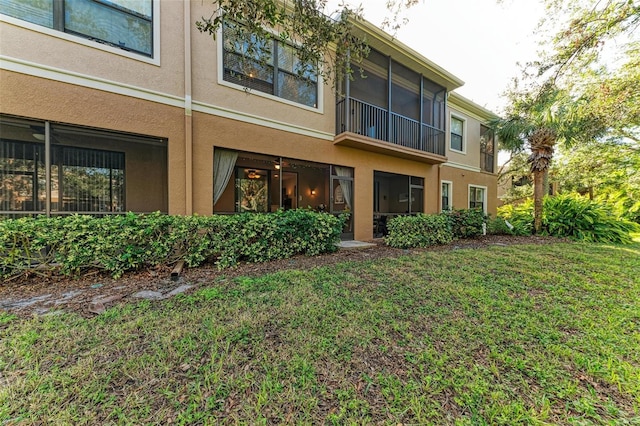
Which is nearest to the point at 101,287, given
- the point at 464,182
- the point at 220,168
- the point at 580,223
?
the point at 220,168

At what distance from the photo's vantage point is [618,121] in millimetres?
8906

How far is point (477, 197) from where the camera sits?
44.2 ft

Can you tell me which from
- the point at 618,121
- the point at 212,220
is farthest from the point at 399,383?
the point at 618,121

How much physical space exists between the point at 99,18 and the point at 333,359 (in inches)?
295

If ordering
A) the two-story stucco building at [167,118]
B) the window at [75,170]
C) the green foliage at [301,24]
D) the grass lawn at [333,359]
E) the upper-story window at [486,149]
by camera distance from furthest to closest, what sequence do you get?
the upper-story window at [486,149], the window at [75,170], the two-story stucco building at [167,118], the green foliage at [301,24], the grass lawn at [333,359]

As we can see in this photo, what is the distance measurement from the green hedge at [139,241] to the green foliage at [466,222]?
586 cm

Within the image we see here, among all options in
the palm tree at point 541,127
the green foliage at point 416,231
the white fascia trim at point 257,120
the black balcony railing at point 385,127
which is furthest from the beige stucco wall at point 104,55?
the palm tree at point 541,127

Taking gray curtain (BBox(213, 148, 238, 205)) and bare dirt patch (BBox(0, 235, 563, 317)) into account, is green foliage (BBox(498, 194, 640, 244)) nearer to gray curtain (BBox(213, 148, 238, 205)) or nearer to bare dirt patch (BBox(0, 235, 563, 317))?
bare dirt patch (BBox(0, 235, 563, 317))

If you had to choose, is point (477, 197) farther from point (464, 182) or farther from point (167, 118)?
point (167, 118)

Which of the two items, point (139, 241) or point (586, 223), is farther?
point (586, 223)

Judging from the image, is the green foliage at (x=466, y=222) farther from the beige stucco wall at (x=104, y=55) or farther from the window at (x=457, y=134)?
the beige stucco wall at (x=104, y=55)

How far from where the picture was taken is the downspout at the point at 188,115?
5.58 m

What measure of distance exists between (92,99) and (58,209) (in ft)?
8.67

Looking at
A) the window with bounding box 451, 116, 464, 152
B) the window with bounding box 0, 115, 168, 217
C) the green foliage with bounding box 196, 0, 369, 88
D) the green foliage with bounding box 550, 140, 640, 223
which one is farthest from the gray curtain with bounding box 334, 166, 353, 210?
the green foliage with bounding box 550, 140, 640, 223
